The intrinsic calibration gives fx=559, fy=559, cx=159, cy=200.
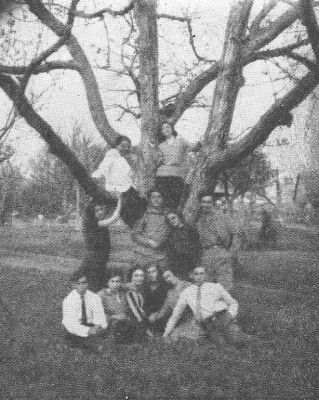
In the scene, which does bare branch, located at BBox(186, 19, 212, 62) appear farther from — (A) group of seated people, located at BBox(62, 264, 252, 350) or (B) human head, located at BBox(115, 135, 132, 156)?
(A) group of seated people, located at BBox(62, 264, 252, 350)

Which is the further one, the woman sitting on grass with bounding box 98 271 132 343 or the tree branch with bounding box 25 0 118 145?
the tree branch with bounding box 25 0 118 145

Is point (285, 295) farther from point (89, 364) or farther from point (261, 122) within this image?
point (89, 364)

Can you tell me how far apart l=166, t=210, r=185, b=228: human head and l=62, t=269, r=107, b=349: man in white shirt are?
1625 millimetres

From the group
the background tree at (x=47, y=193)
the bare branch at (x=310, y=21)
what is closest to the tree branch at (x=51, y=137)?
the bare branch at (x=310, y=21)

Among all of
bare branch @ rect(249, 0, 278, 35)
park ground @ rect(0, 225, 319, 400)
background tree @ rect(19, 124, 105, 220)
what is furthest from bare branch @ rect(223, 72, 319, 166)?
background tree @ rect(19, 124, 105, 220)

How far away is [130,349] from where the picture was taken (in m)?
6.20

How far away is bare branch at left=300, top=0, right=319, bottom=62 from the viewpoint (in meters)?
6.44

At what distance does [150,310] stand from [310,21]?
4143 millimetres

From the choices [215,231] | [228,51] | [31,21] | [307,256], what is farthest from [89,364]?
[307,256]

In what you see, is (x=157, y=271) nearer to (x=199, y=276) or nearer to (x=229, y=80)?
(x=199, y=276)

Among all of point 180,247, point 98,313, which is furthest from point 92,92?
point 98,313

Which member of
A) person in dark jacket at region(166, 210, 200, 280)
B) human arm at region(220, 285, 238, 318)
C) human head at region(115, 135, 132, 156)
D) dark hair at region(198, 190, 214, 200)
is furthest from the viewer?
human head at region(115, 135, 132, 156)

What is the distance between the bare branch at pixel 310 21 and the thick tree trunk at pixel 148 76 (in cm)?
279

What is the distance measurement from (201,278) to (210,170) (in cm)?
181
